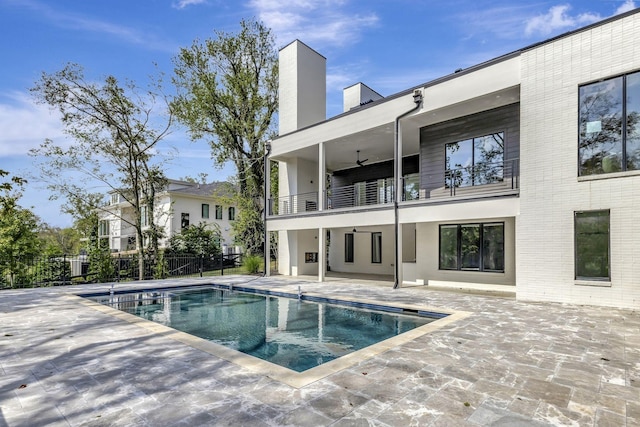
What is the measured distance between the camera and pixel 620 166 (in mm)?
7984

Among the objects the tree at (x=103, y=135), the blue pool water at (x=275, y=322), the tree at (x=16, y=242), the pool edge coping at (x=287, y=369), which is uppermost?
the tree at (x=103, y=135)

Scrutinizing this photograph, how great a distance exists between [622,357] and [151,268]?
18.0 metres

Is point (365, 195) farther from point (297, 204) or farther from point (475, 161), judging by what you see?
point (475, 161)

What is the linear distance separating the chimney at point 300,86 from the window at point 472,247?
870 centimetres

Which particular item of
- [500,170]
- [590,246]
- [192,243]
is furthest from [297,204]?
[590,246]

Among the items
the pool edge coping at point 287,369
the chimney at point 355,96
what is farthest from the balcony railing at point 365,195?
the pool edge coping at point 287,369

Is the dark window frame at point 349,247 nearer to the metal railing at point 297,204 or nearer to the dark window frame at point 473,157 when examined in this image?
Answer: the metal railing at point 297,204

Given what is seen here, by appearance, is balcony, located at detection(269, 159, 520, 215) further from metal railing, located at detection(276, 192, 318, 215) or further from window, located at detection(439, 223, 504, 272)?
window, located at detection(439, 223, 504, 272)

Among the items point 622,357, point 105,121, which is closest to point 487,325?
→ point 622,357

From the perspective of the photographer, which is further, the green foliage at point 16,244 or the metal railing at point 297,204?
the metal railing at point 297,204

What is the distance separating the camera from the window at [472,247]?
11.3 m

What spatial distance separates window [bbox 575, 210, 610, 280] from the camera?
26.4ft

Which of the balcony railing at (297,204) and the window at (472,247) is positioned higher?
the balcony railing at (297,204)

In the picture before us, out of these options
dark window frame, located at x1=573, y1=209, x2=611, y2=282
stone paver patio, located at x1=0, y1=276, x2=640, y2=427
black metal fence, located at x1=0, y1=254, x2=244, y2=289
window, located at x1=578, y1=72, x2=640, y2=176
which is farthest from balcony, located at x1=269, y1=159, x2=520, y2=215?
black metal fence, located at x1=0, y1=254, x2=244, y2=289
